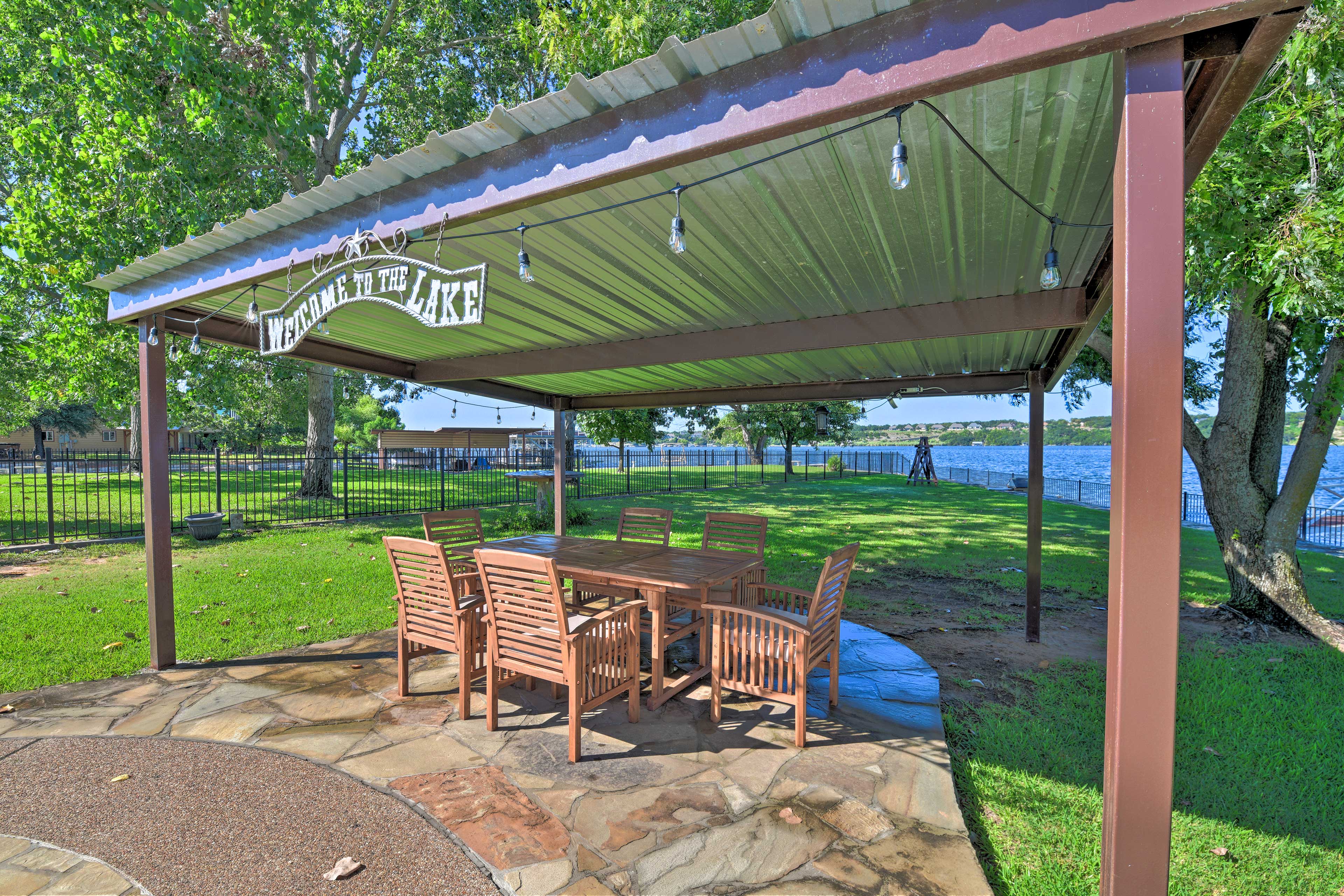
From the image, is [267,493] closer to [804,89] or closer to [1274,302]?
[804,89]

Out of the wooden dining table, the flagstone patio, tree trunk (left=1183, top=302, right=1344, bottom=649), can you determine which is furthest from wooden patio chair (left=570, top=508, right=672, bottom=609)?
tree trunk (left=1183, top=302, right=1344, bottom=649)

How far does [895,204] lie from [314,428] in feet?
47.9

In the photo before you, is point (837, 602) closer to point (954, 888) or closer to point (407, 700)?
point (954, 888)

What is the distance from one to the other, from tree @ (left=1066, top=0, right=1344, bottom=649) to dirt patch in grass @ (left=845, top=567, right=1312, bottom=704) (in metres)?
0.58

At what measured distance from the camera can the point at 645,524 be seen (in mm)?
6598

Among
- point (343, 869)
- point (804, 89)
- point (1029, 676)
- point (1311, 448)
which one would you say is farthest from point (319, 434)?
point (1311, 448)

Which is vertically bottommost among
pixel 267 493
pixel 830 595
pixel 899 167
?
pixel 267 493

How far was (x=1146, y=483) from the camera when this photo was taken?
5.23 feet

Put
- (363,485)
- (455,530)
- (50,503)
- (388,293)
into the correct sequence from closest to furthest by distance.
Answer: (388,293) → (455,530) → (50,503) → (363,485)

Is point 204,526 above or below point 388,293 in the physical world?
below

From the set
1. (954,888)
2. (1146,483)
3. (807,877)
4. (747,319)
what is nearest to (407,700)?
(807,877)

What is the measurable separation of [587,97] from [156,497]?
15.2 ft

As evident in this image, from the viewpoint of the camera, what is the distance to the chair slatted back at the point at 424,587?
3.70 m

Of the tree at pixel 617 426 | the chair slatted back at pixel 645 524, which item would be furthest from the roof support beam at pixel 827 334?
the tree at pixel 617 426
